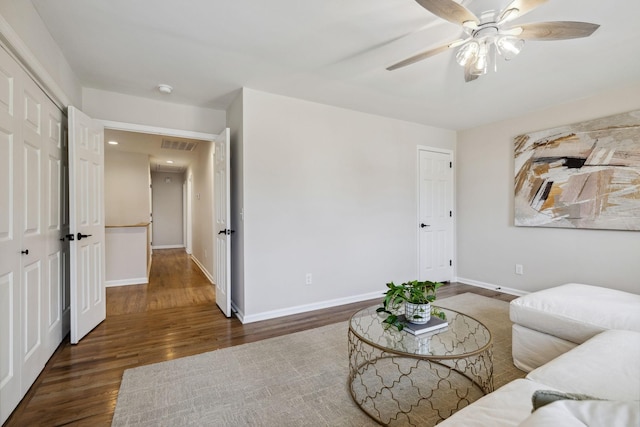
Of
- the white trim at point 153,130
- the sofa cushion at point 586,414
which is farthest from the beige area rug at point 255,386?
the white trim at point 153,130

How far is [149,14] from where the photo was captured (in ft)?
6.16

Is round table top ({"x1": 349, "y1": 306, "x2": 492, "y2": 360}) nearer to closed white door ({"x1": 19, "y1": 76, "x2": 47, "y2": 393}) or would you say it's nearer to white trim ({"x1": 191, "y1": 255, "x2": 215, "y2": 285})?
closed white door ({"x1": 19, "y1": 76, "x2": 47, "y2": 393})

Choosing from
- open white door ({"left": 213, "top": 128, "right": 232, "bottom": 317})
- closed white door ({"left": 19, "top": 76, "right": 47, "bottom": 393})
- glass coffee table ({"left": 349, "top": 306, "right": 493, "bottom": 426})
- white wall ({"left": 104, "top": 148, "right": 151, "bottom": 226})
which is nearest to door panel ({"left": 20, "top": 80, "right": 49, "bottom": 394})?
closed white door ({"left": 19, "top": 76, "right": 47, "bottom": 393})

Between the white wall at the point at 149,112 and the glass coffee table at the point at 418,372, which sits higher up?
the white wall at the point at 149,112

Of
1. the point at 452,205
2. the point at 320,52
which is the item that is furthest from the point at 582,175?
the point at 320,52

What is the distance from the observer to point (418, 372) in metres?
2.06

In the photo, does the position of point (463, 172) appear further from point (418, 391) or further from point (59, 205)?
point (59, 205)

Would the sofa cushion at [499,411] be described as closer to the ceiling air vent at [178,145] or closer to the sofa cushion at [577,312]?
the sofa cushion at [577,312]

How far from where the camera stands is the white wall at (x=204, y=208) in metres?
4.77

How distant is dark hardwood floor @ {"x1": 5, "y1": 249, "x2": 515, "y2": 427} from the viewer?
5.66 ft

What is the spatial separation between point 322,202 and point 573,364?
8.47ft

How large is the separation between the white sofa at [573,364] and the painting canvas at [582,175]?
1.39 m

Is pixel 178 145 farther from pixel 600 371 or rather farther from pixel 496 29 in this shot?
pixel 600 371

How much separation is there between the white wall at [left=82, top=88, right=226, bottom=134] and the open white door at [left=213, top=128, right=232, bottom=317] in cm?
31
